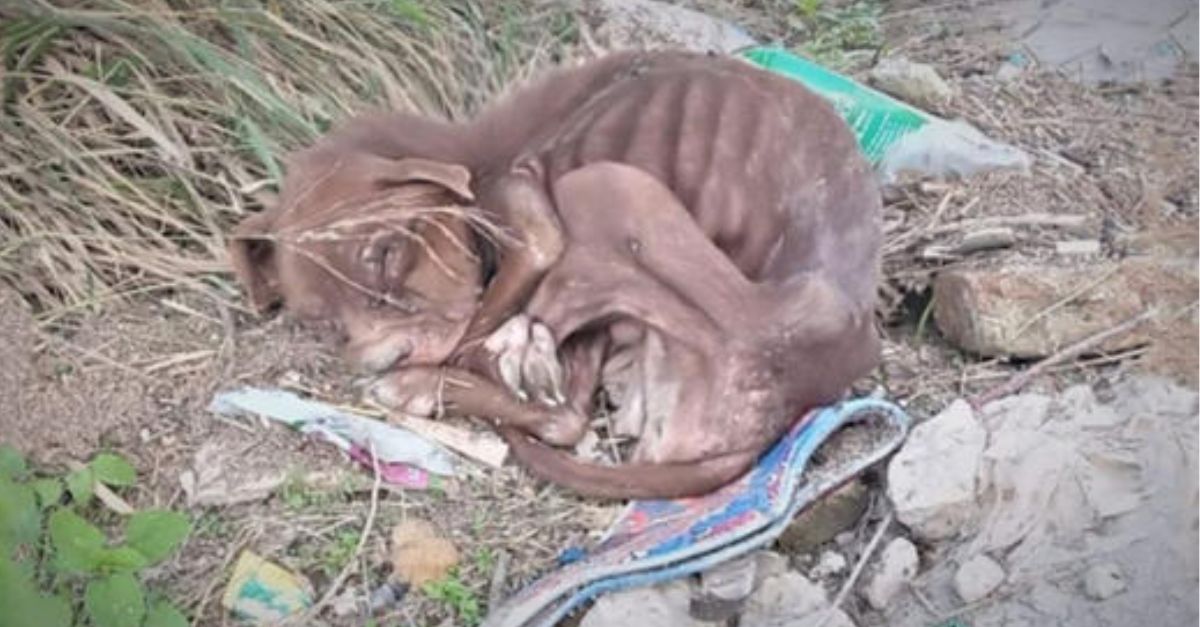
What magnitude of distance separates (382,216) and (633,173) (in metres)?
0.43

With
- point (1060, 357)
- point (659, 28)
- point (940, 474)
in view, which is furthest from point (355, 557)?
point (659, 28)

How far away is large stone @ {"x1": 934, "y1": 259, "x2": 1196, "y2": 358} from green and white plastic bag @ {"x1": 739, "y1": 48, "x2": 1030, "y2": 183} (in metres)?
0.46

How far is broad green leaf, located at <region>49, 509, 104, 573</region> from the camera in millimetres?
2244

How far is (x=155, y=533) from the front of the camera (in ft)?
7.47

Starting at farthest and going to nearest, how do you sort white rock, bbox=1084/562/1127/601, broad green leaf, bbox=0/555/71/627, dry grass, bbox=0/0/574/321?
dry grass, bbox=0/0/574/321 < white rock, bbox=1084/562/1127/601 < broad green leaf, bbox=0/555/71/627

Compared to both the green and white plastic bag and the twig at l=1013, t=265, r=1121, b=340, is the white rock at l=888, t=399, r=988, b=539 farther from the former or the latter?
the green and white plastic bag

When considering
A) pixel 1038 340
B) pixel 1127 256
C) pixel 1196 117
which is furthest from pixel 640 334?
pixel 1196 117

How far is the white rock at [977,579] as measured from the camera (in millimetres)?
2676

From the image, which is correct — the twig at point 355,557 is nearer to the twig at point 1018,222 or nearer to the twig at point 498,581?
the twig at point 498,581

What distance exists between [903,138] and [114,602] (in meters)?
2.04

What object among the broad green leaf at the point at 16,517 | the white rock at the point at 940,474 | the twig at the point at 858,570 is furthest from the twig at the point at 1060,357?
the broad green leaf at the point at 16,517

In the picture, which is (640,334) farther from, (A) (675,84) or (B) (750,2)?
(B) (750,2)

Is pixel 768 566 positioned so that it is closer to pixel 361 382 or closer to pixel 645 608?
pixel 645 608

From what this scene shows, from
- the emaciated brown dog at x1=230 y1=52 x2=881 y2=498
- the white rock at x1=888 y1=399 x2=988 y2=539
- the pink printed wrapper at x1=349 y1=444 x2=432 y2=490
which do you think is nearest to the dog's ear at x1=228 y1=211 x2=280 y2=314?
the emaciated brown dog at x1=230 y1=52 x2=881 y2=498
